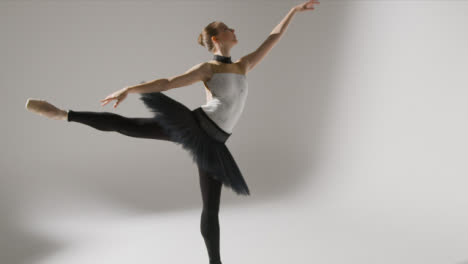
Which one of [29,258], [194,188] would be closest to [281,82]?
[194,188]

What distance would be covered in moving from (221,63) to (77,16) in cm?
239

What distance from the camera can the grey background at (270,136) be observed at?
336cm

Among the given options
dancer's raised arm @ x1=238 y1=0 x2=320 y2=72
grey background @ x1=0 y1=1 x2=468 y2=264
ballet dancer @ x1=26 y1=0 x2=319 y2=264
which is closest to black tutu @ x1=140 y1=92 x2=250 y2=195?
ballet dancer @ x1=26 y1=0 x2=319 y2=264

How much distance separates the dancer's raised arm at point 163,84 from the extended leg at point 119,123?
0.08 meters

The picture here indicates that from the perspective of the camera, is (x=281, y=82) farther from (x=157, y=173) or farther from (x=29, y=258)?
(x=29, y=258)

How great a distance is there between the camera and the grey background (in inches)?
132

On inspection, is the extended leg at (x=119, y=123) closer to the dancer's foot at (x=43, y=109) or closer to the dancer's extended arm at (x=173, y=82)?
the dancer's foot at (x=43, y=109)

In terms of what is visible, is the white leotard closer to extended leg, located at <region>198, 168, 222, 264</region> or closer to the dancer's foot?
extended leg, located at <region>198, 168, 222, 264</region>

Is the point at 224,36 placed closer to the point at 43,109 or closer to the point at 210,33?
the point at 210,33

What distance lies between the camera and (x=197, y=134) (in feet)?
7.36

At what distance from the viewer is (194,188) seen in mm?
4180

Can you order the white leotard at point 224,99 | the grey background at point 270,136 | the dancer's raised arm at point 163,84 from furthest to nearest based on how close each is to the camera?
1. the grey background at point 270,136
2. the white leotard at point 224,99
3. the dancer's raised arm at point 163,84

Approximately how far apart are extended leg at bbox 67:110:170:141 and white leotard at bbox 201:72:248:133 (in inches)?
9.8

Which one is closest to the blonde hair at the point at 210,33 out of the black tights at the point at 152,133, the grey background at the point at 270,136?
the black tights at the point at 152,133
